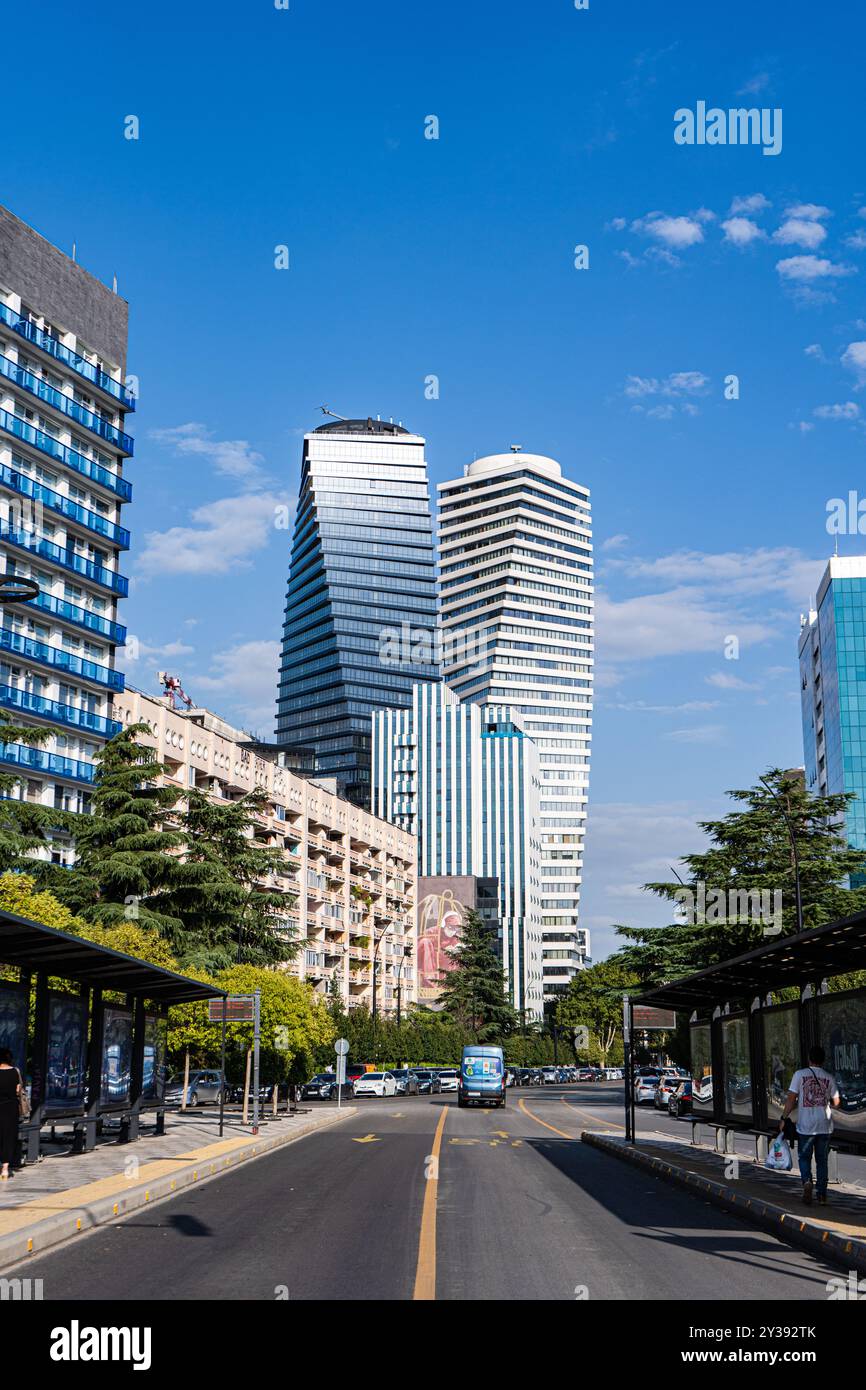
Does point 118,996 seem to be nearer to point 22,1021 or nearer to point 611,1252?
point 22,1021

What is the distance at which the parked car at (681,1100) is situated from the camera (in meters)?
48.6

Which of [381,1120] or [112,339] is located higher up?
[112,339]

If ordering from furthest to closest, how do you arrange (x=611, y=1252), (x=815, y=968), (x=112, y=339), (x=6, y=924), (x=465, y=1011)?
1. (x=465, y=1011)
2. (x=112, y=339)
3. (x=815, y=968)
4. (x=6, y=924)
5. (x=611, y=1252)

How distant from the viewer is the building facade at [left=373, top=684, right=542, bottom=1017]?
188000 mm

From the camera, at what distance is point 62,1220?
12.8 metres

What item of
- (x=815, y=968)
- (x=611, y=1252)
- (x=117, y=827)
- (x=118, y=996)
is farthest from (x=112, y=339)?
(x=611, y=1252)

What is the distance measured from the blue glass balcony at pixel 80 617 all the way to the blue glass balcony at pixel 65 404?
9232mm

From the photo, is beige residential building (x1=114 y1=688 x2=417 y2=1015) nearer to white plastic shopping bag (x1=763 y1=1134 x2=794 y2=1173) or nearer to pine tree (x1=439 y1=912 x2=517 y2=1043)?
pine tree (x1=439 y1=912 x2=517 y2=1043)

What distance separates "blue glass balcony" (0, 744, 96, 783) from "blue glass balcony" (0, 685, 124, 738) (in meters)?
1.65

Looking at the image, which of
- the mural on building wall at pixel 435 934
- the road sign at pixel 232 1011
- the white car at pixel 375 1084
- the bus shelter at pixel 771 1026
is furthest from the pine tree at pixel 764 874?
the mural on building wall at pixel 435 934

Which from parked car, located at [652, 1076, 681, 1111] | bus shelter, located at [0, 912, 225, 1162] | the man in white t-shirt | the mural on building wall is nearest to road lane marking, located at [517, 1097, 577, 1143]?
parked car, located at [652, 1076, 681, 1111]

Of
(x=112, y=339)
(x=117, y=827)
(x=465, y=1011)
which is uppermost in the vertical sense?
(x=112, y=339)

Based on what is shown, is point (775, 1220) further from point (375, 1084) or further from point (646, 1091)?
point (375, 1084)

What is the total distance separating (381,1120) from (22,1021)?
22.7 m
